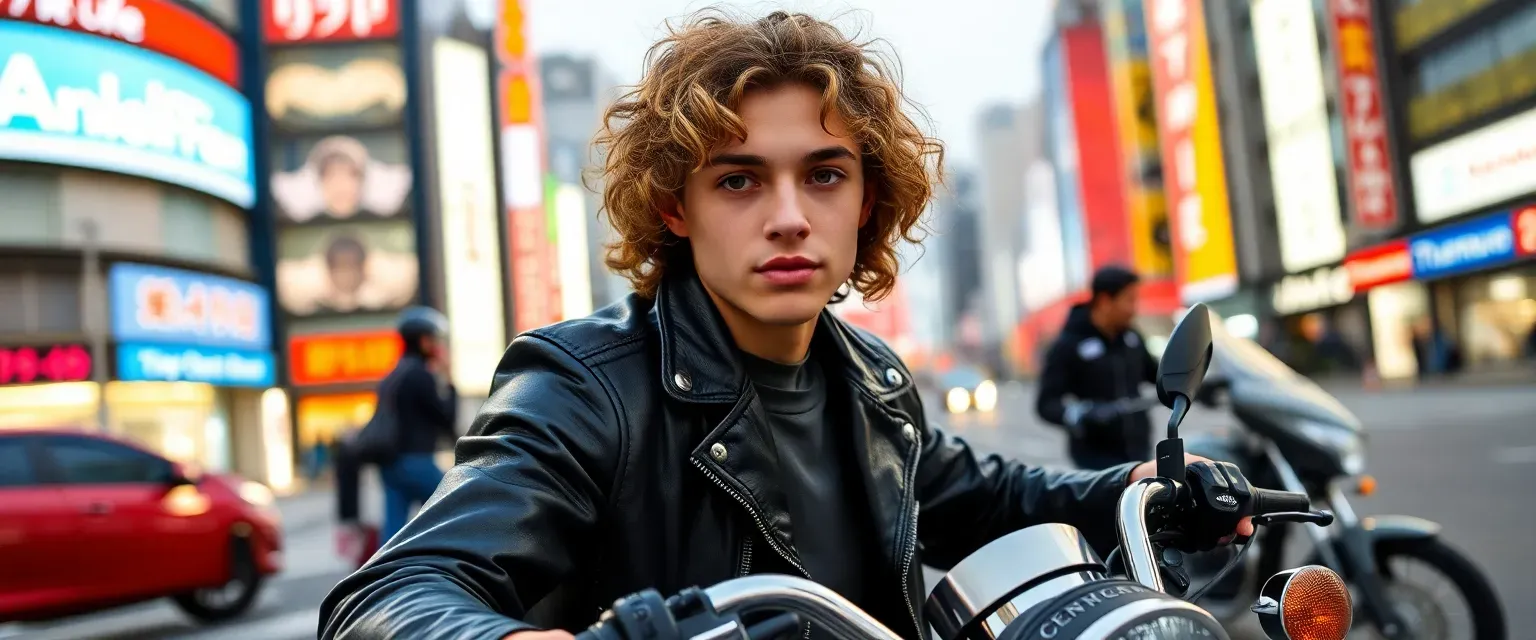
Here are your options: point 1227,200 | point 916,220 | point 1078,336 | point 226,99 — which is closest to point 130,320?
point 226,99

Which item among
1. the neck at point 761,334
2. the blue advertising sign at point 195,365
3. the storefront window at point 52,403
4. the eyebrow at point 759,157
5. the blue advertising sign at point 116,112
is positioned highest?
the blue advertising sign at point 116,112

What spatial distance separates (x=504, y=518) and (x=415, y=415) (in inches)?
217

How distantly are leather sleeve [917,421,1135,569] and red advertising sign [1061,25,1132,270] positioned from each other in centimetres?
6550

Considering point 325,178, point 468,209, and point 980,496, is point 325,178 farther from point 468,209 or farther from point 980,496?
point 980,496

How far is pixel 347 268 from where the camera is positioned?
3691 centimetres

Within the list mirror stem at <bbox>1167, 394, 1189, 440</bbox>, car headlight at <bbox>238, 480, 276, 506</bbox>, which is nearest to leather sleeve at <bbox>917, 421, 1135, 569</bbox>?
mirror stem at <bbox>1167, 394, 1189, 440</bbox>

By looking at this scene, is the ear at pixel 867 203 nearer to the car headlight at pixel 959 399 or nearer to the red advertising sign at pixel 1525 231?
the car headlight at pixel 959 399

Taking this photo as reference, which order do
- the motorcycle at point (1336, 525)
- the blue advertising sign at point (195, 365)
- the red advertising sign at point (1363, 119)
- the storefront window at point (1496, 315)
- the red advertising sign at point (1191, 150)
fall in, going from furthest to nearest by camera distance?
the red advertising sign at point (1191, 150), the red advertising sign at point (1363, 119), the storefront window at point (1496, 315), the blue advertising sign at point (195, 365), the motorcycle at point (1336, 525)

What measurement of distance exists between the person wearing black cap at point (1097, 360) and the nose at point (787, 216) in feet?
13.3

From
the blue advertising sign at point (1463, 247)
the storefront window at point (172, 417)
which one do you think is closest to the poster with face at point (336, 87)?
the storefront window at point (172, 417)

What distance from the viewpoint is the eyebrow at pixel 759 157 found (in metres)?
1.56

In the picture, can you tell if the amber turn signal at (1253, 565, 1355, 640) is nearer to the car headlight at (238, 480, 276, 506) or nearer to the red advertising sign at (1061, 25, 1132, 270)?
the car headlight at (238, 480, 276, 506)

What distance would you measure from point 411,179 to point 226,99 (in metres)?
10.6

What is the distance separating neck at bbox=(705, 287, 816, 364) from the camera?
1.73 m
